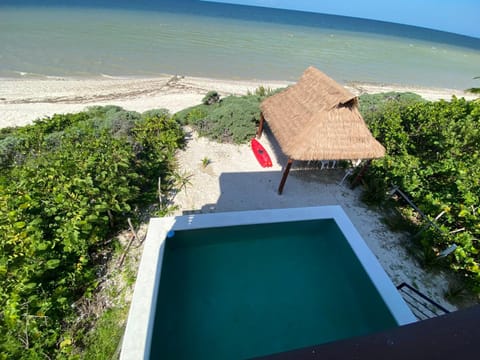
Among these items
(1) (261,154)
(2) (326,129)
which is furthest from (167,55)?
(2) (326,129)

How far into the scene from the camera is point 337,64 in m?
27.5

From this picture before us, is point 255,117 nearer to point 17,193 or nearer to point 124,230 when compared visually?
point 124,230

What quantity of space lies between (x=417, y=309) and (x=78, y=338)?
20.7ft

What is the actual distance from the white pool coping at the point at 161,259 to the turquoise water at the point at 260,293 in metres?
0.14

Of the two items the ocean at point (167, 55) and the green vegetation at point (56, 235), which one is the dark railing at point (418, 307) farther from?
the ocean at point (167, 55)

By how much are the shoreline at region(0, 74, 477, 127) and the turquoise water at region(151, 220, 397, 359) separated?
10.6 meters

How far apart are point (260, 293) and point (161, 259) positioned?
1826 millimetres

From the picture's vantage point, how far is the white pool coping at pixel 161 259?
2.84 meters

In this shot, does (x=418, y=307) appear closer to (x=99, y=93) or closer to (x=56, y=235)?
(x=56, y=235)

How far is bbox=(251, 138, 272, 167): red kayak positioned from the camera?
8.19 metres

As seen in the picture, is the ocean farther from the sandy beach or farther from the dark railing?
the dark railing

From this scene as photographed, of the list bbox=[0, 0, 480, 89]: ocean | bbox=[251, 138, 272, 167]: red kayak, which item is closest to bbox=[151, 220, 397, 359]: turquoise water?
bbox=[251, 138, 272, 167]: red kayak

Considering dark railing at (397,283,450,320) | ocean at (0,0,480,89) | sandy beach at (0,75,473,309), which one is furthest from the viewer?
ocean at (0,0,480,89)

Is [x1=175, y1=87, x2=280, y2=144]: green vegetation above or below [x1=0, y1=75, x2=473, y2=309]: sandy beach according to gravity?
above
